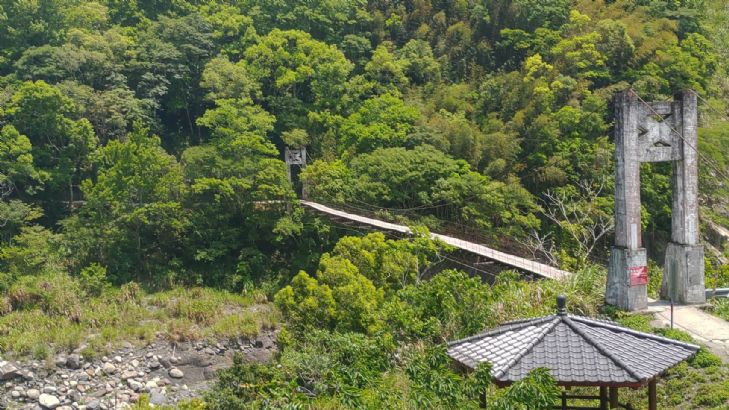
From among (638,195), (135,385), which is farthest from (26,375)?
(638,195)

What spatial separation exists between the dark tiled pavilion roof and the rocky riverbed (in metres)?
10.3

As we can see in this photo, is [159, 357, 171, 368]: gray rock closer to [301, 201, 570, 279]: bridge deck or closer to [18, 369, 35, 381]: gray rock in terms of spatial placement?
[18, 369, 35, 381]: gray rock

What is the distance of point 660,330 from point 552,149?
451 inches

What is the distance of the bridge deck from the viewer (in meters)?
15.0

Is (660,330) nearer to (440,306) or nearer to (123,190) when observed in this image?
(440,306)

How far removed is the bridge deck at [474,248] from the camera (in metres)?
15.0

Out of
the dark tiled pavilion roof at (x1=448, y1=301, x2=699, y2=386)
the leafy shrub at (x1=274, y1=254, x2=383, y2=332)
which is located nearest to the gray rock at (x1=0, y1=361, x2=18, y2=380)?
the leafy shrub at (x1=274, y1=254, x2=383, y2=332)

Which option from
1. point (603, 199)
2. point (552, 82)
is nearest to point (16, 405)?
point (603, 199)

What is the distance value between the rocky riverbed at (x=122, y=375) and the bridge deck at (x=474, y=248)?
404cm

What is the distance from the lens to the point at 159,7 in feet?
102

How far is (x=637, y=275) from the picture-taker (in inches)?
442

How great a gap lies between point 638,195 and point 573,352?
5.35 m

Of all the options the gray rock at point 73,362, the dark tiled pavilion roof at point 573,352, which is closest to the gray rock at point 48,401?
the gray rock at point 73,362

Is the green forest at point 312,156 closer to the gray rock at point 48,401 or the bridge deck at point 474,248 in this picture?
the bridge deck at point 474,248
